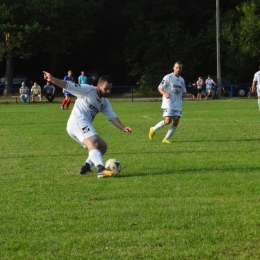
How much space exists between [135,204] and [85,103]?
9.04 ft

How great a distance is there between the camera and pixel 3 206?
6.96 metres

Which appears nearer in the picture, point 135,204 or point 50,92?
point 135,204

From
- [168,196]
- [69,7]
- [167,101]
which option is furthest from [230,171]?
[69,7]

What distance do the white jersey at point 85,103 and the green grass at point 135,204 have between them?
811 millimetres

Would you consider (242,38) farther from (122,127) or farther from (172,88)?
(122,127)

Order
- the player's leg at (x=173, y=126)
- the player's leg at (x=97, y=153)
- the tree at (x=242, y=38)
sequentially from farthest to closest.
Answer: the tree at (x=242, y=38) < the player's leg at (x=173, y=126) < the player's leg at (x=97, y=153)

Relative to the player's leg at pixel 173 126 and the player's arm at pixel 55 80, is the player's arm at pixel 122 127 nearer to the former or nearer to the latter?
the player's arm at pixel 55 80

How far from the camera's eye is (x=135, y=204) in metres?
6.98

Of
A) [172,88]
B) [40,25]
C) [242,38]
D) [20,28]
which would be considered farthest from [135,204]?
[242,38]

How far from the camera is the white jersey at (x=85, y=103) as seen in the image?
9.23m

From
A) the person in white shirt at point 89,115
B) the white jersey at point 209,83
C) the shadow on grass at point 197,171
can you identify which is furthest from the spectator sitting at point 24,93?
the shadow on grass at point 197,171

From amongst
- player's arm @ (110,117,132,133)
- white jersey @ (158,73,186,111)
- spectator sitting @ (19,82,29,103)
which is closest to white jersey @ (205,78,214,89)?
spectator sitting @ (19,82,29,103)

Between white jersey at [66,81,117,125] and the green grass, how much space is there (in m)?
0.81

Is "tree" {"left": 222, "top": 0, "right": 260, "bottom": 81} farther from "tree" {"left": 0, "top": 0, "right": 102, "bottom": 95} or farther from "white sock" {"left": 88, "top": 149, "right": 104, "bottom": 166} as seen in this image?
"white sock" {"left": 88, "top": 149, "right": 104, "bottom": 166}
